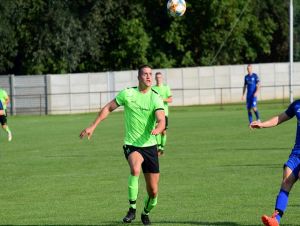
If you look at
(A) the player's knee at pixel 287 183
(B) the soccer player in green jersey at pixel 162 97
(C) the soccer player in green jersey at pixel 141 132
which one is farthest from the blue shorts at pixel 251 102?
(A) the player's knee at pixel 287 183

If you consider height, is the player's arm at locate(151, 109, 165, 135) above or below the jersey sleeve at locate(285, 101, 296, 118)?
below

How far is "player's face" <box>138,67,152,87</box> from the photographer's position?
1141 cm

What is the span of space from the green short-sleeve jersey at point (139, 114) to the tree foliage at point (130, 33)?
41415 mm

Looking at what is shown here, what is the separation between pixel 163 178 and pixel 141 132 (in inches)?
242

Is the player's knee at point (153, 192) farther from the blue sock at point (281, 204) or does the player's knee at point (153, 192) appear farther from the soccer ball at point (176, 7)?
the soccer ball at point (176, 7)

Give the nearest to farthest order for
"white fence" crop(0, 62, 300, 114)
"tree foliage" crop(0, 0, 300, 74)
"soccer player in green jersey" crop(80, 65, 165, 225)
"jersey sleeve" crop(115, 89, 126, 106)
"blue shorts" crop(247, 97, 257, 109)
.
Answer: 1. "soccer player in green jersey" crop(80, 65, 165, 225)
2. "jersey sleeve" crop(115, 89, 126, 106)
3. "blue shorts" crop(247, 97, 257, 109)
4. "white fence" crop(0, 62, 300, 114)
5. "tree foliage" crop(0, 0, 300, 74)

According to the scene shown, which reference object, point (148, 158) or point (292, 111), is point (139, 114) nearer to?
point (148, 158)

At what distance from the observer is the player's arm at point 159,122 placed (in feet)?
36.6

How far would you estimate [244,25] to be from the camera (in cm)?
6044

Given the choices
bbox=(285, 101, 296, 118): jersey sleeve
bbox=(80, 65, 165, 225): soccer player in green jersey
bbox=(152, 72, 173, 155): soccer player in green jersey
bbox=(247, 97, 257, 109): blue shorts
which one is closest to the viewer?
bbox=(285, 101, 296, 118): jersey sleeve

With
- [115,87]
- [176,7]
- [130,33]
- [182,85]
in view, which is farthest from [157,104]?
[130,33]

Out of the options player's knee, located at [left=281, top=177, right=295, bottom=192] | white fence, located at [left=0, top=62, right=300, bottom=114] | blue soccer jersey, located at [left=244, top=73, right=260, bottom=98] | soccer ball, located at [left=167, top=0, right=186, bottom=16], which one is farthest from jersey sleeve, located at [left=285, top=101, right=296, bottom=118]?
white fence, located at [left=0, top=62, right=300, bottom=114]

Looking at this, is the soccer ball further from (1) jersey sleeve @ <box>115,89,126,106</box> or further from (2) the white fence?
(2) the white fence

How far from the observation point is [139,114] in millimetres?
11781
